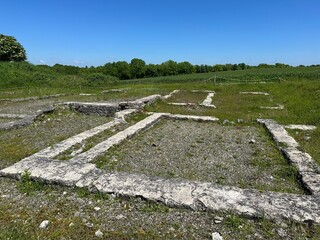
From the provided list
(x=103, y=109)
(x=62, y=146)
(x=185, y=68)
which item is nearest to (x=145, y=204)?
(x=62, y=146)

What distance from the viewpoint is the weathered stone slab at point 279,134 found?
666cm

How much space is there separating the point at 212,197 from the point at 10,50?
36030mm

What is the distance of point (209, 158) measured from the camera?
588cm

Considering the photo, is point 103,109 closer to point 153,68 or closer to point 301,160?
point 301,160

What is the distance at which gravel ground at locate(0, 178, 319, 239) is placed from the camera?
3.11 meters

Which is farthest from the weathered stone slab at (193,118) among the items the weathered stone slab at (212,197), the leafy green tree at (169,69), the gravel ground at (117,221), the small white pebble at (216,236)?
the leafy green tree at (169,69)

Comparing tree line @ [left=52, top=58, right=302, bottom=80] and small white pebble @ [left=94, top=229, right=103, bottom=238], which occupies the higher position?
tree line @ [left=52, top=58, right=302, bottom=80]

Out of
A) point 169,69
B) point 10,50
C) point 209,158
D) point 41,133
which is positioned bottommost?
point 209,158

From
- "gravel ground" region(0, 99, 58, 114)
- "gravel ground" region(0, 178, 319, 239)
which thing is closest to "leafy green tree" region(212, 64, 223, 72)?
"gravel ground" region(0, 99, 58, 114)

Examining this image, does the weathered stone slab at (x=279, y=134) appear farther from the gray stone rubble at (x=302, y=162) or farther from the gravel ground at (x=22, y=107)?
the gravel ground at (x=22, y=107)

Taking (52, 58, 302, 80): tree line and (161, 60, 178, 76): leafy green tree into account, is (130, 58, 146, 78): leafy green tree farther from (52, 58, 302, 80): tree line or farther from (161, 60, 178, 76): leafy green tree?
(161, 60, 178, 76): leafy green tree

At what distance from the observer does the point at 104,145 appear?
623 centimetres

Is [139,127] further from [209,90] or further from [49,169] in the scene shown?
[209,90]

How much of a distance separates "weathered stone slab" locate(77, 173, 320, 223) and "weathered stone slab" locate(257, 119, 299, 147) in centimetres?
317
